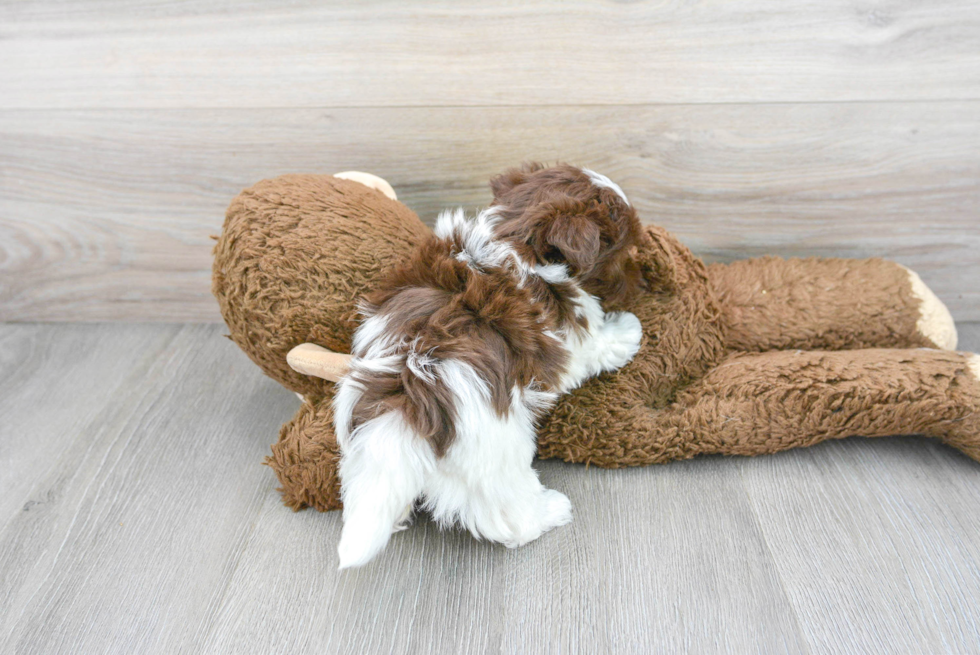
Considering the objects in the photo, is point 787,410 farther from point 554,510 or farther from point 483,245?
point 483,245

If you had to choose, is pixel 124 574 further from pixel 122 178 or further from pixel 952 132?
pixel 952 132

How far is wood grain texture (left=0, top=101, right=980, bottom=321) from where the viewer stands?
4.11 ft

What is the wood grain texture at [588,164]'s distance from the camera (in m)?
1.25

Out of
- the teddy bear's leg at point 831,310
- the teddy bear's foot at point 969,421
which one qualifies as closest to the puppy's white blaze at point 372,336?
the teddy bear's leg at point 831,310

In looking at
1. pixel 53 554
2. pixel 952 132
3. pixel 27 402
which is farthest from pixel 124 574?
pixel 952 132

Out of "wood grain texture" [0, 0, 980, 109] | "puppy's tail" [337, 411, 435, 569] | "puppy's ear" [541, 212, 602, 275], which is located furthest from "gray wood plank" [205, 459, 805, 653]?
"wood grain texture" [0, 0, 980, 109]

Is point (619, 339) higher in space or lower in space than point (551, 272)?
lower

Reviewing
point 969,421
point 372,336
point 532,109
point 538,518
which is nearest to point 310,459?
point 372,336

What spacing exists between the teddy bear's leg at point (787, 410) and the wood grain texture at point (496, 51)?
533 mm

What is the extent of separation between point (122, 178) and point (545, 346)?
1.06 meters

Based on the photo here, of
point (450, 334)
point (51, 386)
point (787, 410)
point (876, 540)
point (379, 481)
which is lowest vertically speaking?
point (51, 386)

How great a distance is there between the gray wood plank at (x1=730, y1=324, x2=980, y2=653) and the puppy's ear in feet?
1.66

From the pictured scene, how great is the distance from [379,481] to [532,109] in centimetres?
81

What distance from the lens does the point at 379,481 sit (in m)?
0.79
